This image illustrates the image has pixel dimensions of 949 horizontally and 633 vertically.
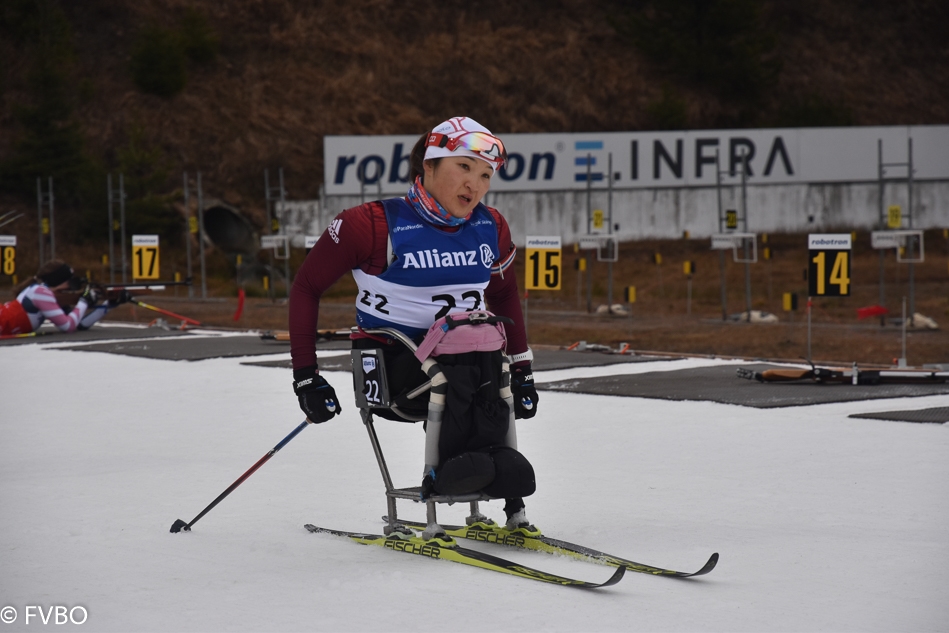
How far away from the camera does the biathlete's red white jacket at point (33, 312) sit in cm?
1445

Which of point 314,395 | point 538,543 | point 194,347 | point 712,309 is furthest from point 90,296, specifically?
point 712,309

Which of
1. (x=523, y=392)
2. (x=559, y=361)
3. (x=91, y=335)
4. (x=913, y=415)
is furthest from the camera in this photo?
(x=91, y=335)

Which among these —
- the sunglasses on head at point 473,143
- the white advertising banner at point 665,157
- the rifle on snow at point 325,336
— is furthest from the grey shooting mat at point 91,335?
the white advertising banner at point 665,157

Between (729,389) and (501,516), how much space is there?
4.29 m

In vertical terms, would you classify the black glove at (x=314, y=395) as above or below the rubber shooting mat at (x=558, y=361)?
above

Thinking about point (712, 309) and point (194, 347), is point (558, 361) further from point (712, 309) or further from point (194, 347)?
point (712, 309)

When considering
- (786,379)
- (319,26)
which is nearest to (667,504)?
(786,379)

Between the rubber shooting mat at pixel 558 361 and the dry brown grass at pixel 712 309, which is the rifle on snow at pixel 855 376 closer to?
the rubber shooting mat at pixel 558 361

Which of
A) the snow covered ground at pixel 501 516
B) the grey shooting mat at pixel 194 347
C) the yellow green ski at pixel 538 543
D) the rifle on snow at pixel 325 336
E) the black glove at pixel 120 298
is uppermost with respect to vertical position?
the black glove at pixel 120 298

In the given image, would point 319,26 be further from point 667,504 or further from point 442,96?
point 667,504

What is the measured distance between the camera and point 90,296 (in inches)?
591

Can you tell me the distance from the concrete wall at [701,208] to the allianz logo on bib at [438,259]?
26.4 meters

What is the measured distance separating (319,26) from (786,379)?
38.2m

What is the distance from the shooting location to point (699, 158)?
3048cm
